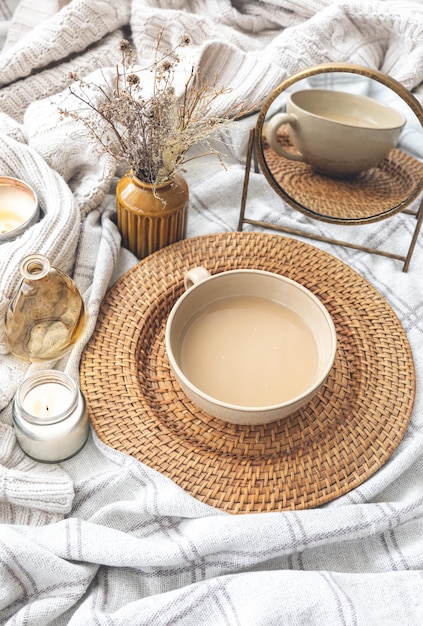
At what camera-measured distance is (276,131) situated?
2.86 feet

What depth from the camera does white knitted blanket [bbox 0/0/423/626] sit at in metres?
0.60

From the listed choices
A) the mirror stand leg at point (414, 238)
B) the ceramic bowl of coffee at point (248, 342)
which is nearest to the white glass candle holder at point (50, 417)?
the ceramic bowl of coffee at point (248, 342)

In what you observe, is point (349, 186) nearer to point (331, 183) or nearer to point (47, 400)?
point (331, 183)

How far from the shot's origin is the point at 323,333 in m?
0.71

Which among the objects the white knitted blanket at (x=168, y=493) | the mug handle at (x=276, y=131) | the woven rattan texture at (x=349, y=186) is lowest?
the white knitted blanket at (x=168, y=493)

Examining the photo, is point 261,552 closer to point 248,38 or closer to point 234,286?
point 234,286

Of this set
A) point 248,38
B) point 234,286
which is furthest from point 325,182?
point 248,38

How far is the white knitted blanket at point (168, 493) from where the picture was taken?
603 mm

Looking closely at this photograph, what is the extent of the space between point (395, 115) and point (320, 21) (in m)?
0.30

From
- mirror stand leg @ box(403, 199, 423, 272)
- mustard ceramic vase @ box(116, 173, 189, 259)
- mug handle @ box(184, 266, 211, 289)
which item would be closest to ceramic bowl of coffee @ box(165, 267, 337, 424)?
mug handle @ box(184, 266, 211, 289)

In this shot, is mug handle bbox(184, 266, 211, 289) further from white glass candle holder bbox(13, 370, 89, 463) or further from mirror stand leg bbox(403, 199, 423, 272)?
mirror stand leg bbox(403, 199, 423, 272)

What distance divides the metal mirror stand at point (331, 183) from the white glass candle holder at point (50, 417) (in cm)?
37

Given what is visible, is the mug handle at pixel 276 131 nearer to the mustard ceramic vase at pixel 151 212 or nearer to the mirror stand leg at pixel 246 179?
the mirror stand leg at pixel 246 179

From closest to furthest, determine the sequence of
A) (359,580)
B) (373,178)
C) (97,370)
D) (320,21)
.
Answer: (359,580) → (97,370) → (373,178) → (320,21)
